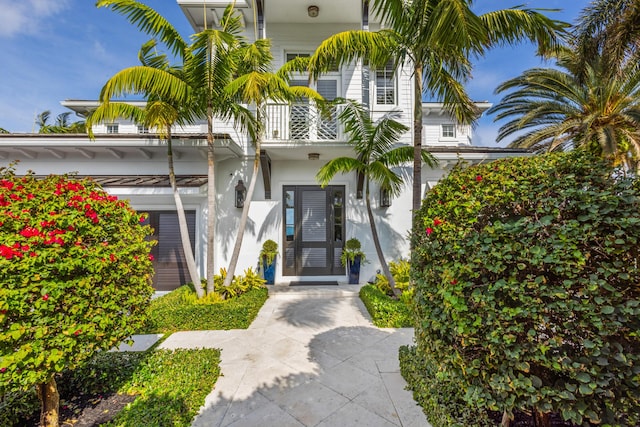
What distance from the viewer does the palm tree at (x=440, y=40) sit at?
3.08 m

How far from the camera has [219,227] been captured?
748 cm

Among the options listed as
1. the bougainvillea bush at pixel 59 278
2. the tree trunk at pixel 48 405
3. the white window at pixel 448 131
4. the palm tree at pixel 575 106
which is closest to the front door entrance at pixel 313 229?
the bougainvillea bush at pixel 59 278

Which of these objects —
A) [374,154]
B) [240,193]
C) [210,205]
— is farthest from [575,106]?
[210,205]

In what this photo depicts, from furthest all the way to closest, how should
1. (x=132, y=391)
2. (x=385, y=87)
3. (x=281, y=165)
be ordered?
(x=385, y=87)
(x=281, y=165)
(x=132, y=391)

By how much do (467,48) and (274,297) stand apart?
6.21 meters

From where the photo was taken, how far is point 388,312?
4.82 meters

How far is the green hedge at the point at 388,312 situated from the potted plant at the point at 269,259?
316 cm

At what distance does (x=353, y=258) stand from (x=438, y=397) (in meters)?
4.88

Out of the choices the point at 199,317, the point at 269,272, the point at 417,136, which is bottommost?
the point at 199,317

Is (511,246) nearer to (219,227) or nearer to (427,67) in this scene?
(427,67)

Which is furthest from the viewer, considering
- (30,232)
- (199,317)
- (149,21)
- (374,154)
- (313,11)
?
(313,11)

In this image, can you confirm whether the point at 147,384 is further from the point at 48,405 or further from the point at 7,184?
the point at 7,184

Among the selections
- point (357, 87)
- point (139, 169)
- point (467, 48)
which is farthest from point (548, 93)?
point (139, 169)

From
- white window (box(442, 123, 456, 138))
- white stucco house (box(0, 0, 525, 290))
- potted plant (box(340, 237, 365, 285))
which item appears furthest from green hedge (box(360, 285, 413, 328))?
white window (box(442, 123, 456, 138))
